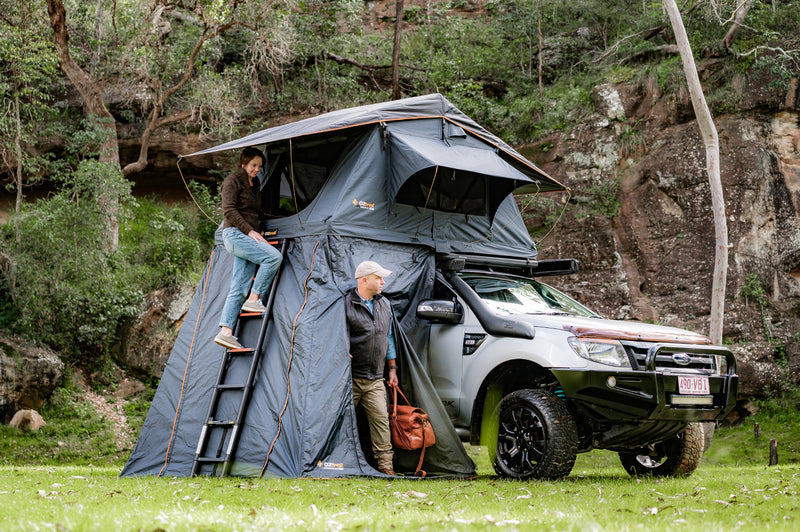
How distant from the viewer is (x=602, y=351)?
6.39 m

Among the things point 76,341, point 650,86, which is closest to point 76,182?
point 76,341

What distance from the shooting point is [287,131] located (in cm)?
806

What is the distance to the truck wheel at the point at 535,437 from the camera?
6348mm

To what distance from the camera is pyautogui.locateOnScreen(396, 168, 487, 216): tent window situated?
8109mm

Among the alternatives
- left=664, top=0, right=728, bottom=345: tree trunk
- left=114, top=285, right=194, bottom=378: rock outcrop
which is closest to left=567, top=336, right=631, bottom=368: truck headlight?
left=664, top=0, right=728, bottom=345: tree trunk

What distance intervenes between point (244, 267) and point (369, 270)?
1.53m

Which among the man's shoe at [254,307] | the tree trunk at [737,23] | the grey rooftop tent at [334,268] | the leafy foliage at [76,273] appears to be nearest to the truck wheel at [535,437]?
the grey rooftop tent at [334,268]

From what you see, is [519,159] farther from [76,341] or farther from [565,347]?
[76,341]

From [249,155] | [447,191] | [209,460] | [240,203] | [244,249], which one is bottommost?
[209,460]

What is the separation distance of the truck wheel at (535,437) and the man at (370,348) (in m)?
1.08

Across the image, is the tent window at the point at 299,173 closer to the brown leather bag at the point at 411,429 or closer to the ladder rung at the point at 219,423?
the ladder rung at the point at 219,423

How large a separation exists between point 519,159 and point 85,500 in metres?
6.16

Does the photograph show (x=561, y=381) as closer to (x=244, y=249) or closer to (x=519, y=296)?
(x=519, y=296)

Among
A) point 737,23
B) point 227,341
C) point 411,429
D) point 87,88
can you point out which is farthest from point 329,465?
point 737,23
